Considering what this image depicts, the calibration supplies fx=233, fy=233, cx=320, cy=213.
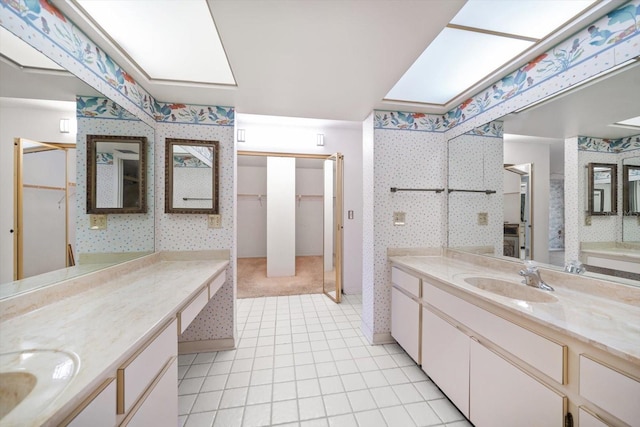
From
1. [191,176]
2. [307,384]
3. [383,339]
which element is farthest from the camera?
[383,339]

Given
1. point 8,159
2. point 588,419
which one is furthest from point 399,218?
point 8,159

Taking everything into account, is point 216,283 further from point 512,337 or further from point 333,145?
point 333,145

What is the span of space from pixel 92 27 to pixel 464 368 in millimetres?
2757

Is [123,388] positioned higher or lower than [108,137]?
lower

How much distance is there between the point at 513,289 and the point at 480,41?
150cm

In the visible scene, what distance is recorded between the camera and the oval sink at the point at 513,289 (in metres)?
1.27

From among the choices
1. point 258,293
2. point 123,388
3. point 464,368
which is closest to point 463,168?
point 464,368

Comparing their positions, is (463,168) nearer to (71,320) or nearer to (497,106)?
(497,106)

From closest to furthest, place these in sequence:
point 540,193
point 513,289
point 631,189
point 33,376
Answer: point 33,376 → point 631,189 → point 513,289 → point 540,193

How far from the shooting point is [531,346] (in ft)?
3.20

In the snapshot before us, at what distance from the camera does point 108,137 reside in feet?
4.91

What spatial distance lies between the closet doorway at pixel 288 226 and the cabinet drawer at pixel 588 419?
2475 mm

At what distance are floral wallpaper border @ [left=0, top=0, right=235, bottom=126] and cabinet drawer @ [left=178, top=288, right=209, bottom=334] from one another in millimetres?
1229

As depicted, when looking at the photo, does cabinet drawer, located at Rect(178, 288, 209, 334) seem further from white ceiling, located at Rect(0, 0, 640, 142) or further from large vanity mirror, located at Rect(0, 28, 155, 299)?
white ceiling, located at Rect(0, 0, 640, 142)
